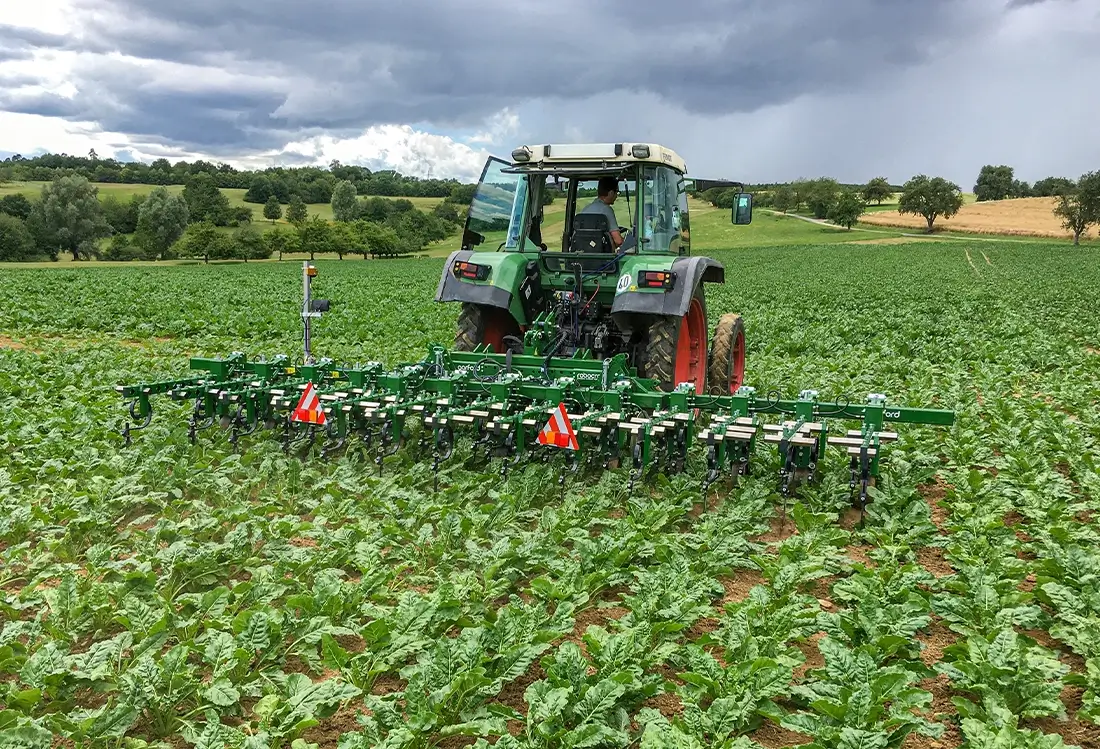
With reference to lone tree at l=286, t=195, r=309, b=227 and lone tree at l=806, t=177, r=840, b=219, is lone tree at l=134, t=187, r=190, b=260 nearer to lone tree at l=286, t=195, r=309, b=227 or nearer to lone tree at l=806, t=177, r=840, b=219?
lone tree at l=286, t=195, r=309, b=227

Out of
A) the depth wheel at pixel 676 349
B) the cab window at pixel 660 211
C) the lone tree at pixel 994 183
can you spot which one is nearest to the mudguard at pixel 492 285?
the cab window at pixel 660 211

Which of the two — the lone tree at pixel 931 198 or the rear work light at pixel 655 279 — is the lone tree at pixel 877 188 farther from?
the rear work light at pixel 655 279

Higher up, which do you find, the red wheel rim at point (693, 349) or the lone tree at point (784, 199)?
the lone tree at point (784, 199)

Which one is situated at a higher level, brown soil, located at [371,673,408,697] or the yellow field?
the yellow field

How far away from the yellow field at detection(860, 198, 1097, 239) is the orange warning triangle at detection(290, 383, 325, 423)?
77.5 m

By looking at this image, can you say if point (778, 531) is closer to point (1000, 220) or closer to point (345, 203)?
point (345, 203)

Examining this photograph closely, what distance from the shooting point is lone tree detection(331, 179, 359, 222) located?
71500 millimetres

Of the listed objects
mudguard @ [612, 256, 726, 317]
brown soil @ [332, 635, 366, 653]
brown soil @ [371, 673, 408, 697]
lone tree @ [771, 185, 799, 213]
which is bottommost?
brown soil @ [371, 673, 408, 697]

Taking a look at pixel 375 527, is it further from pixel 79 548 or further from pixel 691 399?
pixel 691 399

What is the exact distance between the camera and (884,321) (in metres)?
16.5

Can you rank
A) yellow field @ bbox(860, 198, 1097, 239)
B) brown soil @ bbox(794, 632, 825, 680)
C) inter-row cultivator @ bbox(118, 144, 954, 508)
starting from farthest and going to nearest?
yellow field @ bbox(860, 198, 1097, 239), inter-row cultivator @ bbox(118, 144, 954, 508), brown soil @ bbox(794, 632, 825, 680)

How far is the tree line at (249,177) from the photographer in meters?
79.4

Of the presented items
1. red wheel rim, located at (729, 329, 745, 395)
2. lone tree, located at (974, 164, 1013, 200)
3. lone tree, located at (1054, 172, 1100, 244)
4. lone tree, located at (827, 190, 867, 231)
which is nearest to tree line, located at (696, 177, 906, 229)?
lone tree, located at (827, 190, 867, 231)

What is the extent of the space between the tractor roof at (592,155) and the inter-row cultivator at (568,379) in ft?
0.05
